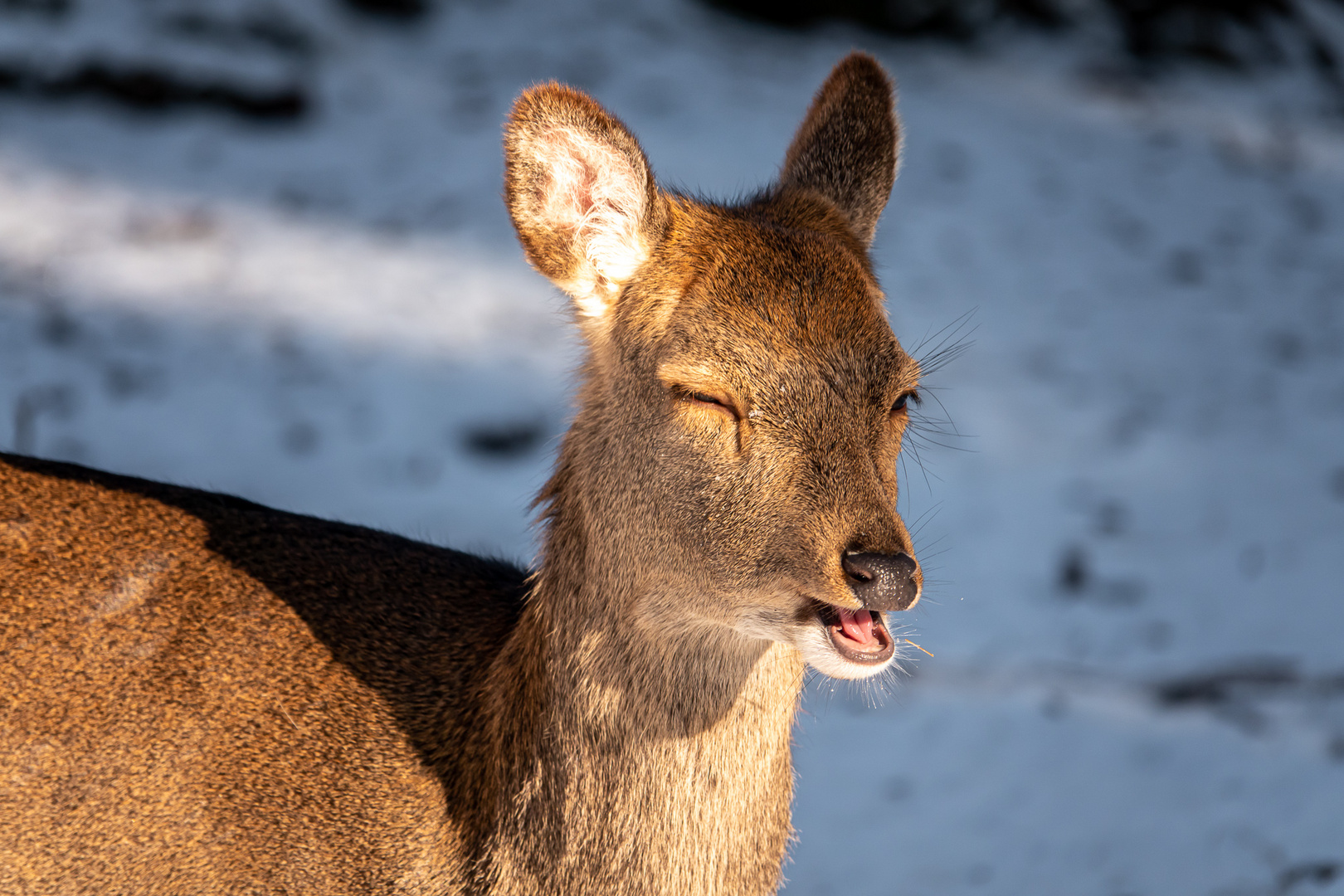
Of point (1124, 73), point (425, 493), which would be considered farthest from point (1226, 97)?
point (425, 493)

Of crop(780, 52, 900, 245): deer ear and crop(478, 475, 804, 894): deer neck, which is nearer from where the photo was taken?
crop(478, 475, 804, 894): deer neck

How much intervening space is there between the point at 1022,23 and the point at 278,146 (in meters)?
5.84

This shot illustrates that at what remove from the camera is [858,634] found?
2512mm

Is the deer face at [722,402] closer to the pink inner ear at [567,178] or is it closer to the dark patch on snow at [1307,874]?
the pink inner ear at [567,178]

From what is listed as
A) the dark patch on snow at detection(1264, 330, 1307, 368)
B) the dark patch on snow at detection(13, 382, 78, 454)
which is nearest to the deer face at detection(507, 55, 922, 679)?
the dark patch on snow at detection(13, 382, 78, 454)

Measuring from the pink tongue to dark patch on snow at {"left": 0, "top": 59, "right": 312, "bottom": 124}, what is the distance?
6.47m

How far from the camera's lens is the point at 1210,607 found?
6145 millimetres

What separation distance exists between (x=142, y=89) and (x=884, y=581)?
22.6 ft

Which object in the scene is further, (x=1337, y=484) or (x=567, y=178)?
(x=1337, y=484)

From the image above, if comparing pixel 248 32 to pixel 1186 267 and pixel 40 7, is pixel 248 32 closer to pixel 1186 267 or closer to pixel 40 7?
pixel 40 7

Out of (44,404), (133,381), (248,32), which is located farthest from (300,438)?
(248,32)

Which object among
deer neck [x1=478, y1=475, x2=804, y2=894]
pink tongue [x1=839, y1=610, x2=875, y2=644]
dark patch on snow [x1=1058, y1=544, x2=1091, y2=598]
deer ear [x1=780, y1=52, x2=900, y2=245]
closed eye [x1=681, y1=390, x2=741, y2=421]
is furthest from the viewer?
dark patch on snow [x1=1058, y1=544, x2=1091, y2=598]

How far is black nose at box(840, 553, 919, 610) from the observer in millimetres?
2391

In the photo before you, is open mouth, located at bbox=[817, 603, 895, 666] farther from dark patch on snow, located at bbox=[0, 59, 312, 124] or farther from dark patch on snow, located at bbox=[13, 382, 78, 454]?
dark patch on snow, located at bbox=[0, 59, 312, 124]
